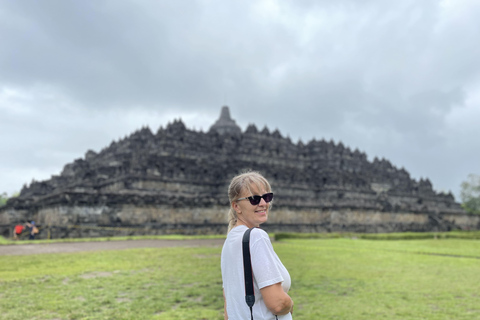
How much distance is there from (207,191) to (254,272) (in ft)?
122

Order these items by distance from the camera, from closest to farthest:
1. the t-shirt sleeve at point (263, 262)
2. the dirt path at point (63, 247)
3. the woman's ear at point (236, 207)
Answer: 1. the t-shirt sleeve at point (263, 262)
2. the woman's ear at point (236, 207)
3. the dirt path at point (63, 247)

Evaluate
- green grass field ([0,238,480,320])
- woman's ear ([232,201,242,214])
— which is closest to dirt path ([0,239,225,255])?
green grass field ([0,238,480,320])

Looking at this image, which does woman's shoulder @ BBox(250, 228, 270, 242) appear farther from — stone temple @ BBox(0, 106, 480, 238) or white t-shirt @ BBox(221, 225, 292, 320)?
stone temple @ BBox(0, 106, 480, 238)

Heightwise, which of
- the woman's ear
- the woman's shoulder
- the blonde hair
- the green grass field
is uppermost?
the blonde hair

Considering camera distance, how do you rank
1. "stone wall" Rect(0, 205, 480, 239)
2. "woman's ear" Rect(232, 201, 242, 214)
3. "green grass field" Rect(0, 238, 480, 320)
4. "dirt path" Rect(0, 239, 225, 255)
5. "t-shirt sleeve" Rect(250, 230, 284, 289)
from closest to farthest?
"t-shirt sleeve" Rect(250, 230, 284, 289), "woman's ear" Rect(232, 201, 242, 214), "green grass field" Rect(0, 238, 480, 320), "dirt path" Rect(0, 239, 225, 255), "stone wall" Rect(0, 205, 480, 239)

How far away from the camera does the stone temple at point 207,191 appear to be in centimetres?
2775

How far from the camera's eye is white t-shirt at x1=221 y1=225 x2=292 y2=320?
2590 millimetres

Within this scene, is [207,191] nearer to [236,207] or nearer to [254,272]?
[236,207]

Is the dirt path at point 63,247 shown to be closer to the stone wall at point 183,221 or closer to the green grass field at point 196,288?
the green grass field at point 196,288

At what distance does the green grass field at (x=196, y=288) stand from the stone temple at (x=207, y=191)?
12925 millimetres

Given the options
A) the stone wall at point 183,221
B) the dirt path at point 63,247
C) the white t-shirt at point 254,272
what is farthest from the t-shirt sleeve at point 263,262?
the stone wall at point 183,221

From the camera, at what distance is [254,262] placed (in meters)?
2.61

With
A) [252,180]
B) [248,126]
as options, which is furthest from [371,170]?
[252,180]

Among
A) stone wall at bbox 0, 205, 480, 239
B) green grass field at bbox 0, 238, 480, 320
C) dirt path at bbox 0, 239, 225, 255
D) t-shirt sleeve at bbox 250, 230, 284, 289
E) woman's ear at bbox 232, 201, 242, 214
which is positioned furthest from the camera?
stone wall at bbox 0, 205, 480, 239
